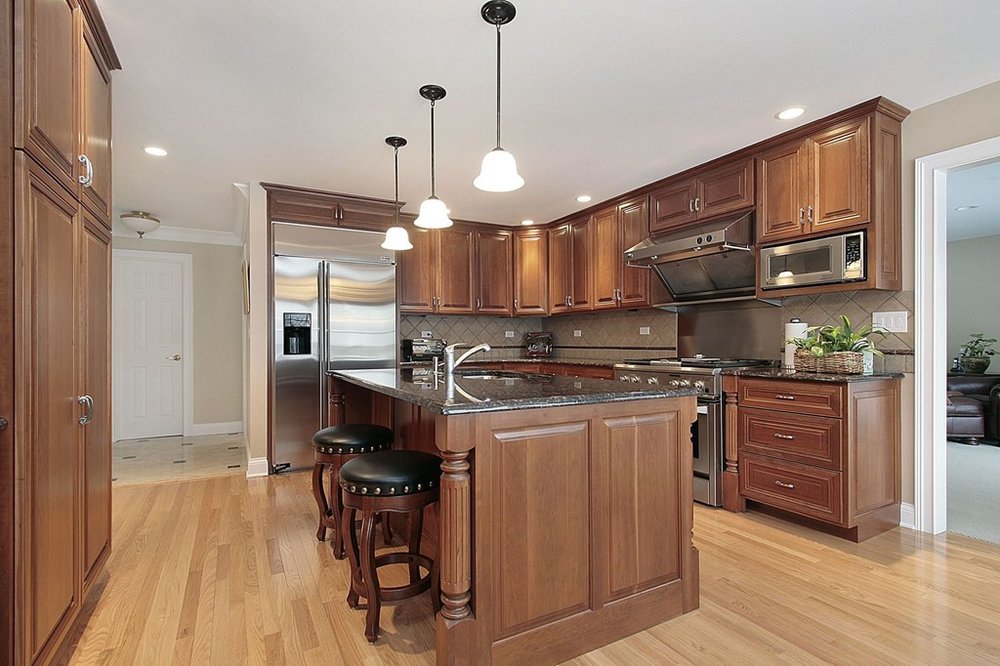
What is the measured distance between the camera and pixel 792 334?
3322 millimetres

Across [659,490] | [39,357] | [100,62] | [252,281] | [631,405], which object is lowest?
[659,490]

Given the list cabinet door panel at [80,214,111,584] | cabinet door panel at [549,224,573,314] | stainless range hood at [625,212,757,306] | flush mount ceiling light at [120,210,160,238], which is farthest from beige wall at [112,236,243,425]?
stainless range hood at [625,212,757,306]

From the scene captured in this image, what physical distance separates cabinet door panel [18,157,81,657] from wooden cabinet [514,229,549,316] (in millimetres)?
4202

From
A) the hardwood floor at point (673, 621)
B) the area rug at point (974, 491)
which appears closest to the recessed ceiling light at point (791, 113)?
the hardwood floor at point (673, 621)

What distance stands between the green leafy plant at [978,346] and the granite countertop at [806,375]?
15.3 feet

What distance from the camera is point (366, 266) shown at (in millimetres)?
4586

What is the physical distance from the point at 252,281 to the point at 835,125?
A: 4.11 meters

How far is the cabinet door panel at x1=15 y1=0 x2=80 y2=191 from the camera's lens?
1.39 m

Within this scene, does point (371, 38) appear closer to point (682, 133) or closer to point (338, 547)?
point (682, 133)

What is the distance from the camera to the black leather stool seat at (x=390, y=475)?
1.78 metres

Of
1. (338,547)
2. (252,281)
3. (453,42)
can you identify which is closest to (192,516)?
(338,547)

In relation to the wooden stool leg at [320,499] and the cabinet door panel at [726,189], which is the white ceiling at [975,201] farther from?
the wooden stool leg at [320,499]

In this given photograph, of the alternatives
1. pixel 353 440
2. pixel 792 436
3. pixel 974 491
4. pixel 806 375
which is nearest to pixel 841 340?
pixel 806 375

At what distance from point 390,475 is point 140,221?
192 inches
